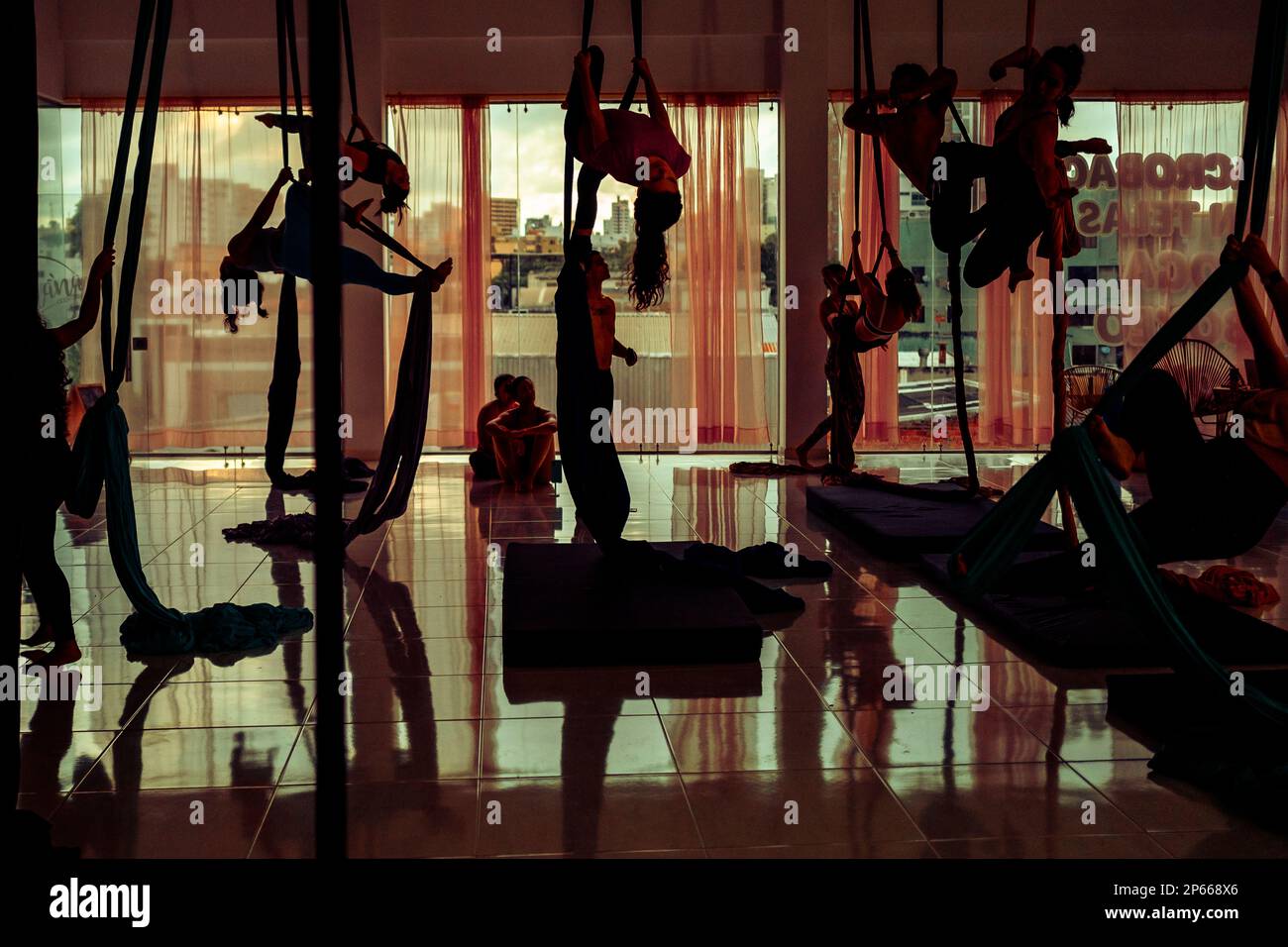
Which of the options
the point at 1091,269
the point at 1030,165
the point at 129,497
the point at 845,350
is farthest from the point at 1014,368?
the point at 129,497

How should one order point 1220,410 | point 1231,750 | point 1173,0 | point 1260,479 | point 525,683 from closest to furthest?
1. point 1231,750
2. point 1260,479
3. point 525,683
4. point 1220,410
5. point 1173,0

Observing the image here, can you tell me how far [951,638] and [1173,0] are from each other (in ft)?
24.8

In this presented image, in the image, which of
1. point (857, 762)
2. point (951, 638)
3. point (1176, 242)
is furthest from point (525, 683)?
point (1176, 242)

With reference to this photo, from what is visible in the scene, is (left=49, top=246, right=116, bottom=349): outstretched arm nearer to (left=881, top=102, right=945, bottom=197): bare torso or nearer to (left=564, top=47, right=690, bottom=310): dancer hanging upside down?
(left=564, top=47, right=690, bottom=310): dancer hanging upside down

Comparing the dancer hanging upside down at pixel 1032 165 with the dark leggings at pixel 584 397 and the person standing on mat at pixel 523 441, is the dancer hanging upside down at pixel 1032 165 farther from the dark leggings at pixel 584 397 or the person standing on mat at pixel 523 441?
the person standing on mat at pixel 523 441

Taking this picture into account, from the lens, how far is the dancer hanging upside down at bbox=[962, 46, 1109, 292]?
16.3 ft

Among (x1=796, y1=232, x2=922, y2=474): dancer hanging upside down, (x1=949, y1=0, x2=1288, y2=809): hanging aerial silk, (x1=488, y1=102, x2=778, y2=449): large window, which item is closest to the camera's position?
(x1=949, y1=0, x2=1288, y2=809): hanging aerial silk

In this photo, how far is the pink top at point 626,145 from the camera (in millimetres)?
4727

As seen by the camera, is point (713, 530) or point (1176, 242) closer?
point (713, 530)

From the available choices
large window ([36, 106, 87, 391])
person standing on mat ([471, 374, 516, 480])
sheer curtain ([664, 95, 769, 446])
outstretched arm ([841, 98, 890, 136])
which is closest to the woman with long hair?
outstretched arm ([841, 98, 890, 136])

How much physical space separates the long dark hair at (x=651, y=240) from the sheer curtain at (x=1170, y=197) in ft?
21.9

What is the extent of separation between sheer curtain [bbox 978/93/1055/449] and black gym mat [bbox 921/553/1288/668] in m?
6.07

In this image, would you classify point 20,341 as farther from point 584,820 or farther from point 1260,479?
point 1260,479

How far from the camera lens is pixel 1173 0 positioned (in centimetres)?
1015
